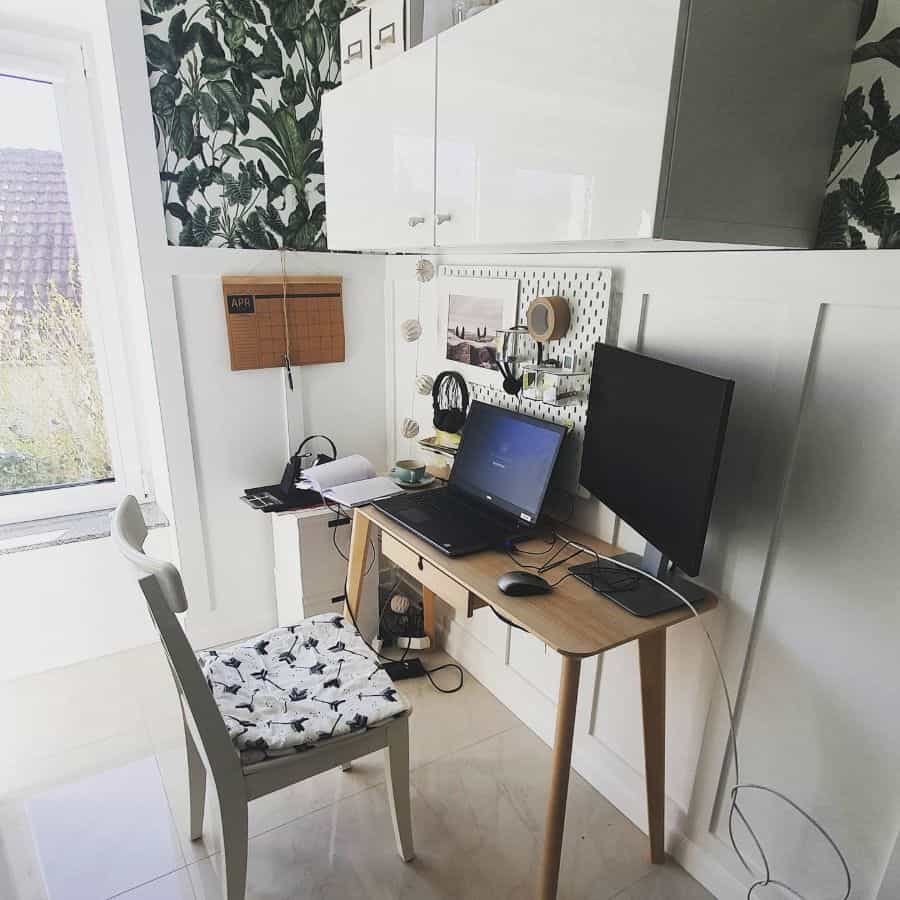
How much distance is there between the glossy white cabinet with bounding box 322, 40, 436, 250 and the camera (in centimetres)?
150

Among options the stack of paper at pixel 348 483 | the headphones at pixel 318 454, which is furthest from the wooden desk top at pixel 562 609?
the headphones at pixel 318 454

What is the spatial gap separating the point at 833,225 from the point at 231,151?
1.77 meters

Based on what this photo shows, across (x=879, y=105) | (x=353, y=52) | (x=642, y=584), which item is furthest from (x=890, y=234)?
(x=353, y=52)

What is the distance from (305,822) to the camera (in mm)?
1684

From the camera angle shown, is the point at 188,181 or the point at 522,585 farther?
the point at 188,181

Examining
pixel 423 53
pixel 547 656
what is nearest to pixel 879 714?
pixel 547 656

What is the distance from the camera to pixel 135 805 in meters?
1.72

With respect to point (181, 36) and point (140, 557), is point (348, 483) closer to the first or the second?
point (140, 557)

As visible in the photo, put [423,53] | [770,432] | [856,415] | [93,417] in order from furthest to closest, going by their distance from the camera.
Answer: [93,417], [423,53], [770,432], [856,415]

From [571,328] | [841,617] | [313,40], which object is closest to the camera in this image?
[841,617]

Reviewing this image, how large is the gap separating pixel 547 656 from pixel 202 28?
7.26ft

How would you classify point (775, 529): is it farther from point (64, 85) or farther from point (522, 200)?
point (64, 85)

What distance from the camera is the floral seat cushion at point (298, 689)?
131 cm

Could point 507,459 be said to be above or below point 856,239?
below
